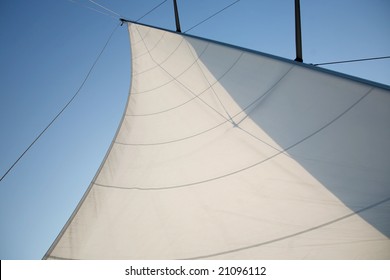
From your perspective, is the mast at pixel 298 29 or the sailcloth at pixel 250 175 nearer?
the sailcloth at pixel 250 175

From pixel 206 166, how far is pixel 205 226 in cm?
66

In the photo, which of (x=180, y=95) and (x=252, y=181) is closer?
→ (x=252, y=181)

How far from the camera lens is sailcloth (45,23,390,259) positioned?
4.96 feet

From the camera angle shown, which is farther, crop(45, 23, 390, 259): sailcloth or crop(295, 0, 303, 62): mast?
crop(295, 0, 303, 62): mast

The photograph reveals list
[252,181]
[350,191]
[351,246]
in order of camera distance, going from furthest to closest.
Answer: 1. [252,181]
2. [350,191]
3. [351,246]

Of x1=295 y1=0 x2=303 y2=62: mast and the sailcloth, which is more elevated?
x1=295 y1=0 x2=303 y2=62: mast

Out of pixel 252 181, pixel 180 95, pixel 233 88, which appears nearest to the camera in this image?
pixel 252 181

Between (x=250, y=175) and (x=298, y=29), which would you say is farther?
(x=298, y=29)

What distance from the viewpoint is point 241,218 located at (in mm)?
1819

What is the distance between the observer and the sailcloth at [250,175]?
1.51 meters

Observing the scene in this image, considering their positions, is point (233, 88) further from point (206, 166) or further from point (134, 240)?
point (134, 240)

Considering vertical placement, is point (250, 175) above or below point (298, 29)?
below

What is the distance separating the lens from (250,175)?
6.81 feet

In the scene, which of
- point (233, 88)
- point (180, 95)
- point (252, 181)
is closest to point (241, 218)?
point (252, 181)
